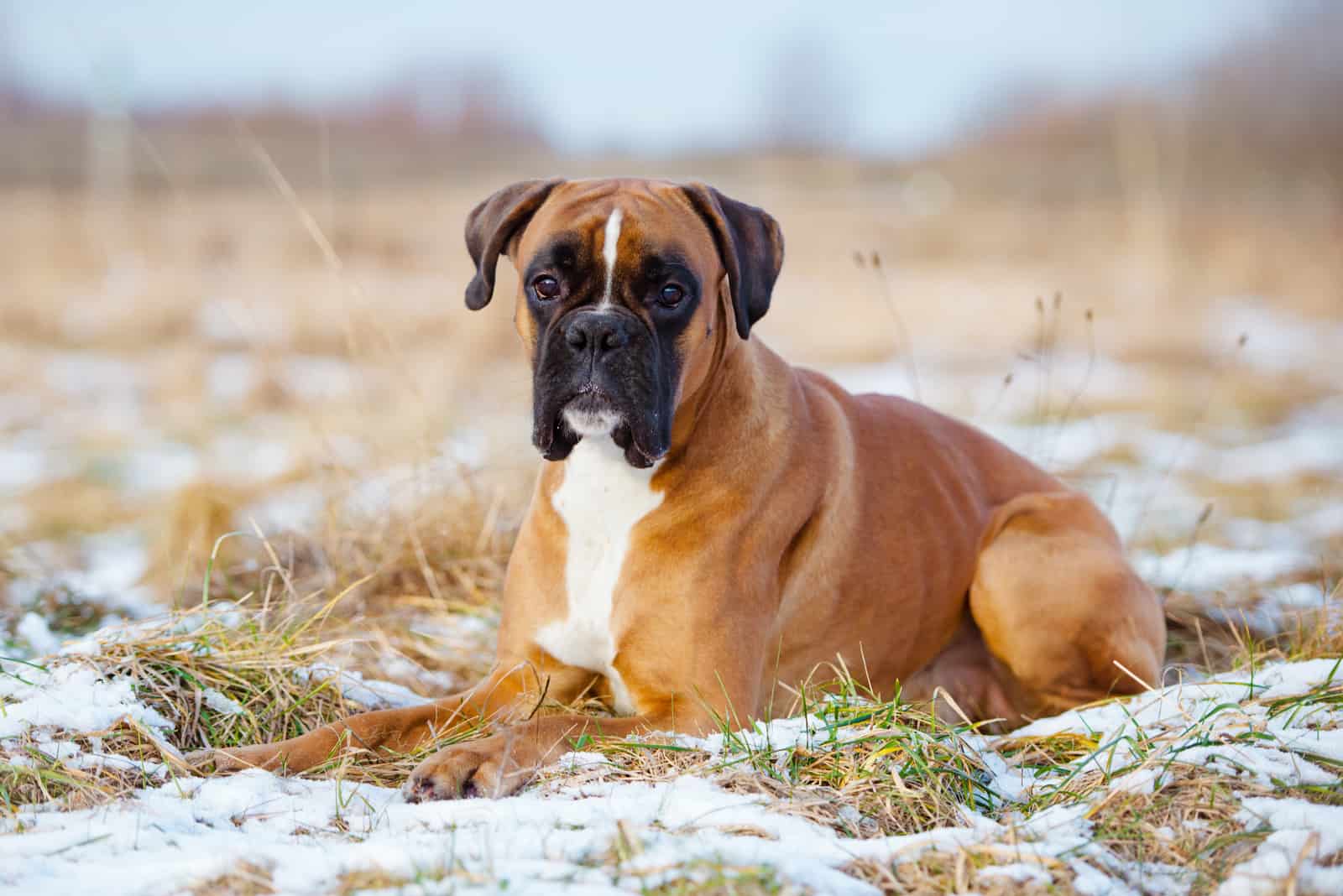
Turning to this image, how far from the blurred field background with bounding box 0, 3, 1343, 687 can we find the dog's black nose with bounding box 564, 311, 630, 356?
4.49ft

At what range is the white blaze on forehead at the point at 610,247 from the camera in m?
3.13

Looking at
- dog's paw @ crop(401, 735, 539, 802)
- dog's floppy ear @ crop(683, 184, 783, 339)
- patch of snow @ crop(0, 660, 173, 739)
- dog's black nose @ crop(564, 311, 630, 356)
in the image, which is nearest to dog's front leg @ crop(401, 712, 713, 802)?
dog's paw @ crop(401, 735, 539, 802)

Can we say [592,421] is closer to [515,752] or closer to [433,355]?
[515,752]

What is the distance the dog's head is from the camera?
3020 millimetres

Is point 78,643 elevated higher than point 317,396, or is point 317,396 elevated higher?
point 78,643

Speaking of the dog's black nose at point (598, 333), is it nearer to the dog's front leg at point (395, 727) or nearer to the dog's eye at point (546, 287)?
the dog's eye at point (546, 287)

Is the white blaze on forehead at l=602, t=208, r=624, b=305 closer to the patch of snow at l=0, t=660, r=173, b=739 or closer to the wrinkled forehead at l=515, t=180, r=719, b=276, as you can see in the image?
the wrinkled forehead at l=515, t=180, r=719, b=276

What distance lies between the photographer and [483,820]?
2402 mm

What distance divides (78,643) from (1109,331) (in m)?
13.1

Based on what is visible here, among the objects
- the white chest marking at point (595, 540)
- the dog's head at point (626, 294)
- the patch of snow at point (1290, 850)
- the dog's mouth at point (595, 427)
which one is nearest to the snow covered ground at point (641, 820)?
the patch of snow at point (1290, 850)

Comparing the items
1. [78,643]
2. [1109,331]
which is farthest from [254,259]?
[78,643]

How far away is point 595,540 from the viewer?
3.28 m

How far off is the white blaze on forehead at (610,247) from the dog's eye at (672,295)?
5.7 inches

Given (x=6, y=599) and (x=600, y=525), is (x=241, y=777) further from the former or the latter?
(x=6, y=599)
